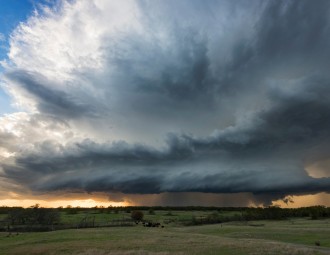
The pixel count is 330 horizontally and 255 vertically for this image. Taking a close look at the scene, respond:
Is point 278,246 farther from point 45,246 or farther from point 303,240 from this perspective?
point 45,246

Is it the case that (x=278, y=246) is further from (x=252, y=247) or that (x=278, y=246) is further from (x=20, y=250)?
(x=20, y=250)

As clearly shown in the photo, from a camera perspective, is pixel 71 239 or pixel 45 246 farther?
pixel 71 239

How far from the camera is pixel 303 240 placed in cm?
6247

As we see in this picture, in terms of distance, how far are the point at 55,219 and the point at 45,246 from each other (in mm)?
63190

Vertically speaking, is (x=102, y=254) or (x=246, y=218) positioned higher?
(x=246, y=218)

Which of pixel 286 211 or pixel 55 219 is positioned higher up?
pixel 286 211

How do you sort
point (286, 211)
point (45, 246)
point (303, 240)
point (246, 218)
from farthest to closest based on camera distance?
point (286, 211) < point (246, 218) < point (303, 240) < point (45, 246)

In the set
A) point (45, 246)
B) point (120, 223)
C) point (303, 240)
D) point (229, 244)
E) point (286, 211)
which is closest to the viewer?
point (229, 244)

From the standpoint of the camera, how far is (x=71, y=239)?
6619cm

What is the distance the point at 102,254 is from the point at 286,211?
14530 centimetres

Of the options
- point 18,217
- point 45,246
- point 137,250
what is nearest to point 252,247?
point 137,250

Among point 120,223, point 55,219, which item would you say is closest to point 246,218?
point 120,223

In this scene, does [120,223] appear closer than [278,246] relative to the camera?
No

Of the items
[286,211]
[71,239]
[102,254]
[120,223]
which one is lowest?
[102,254]
